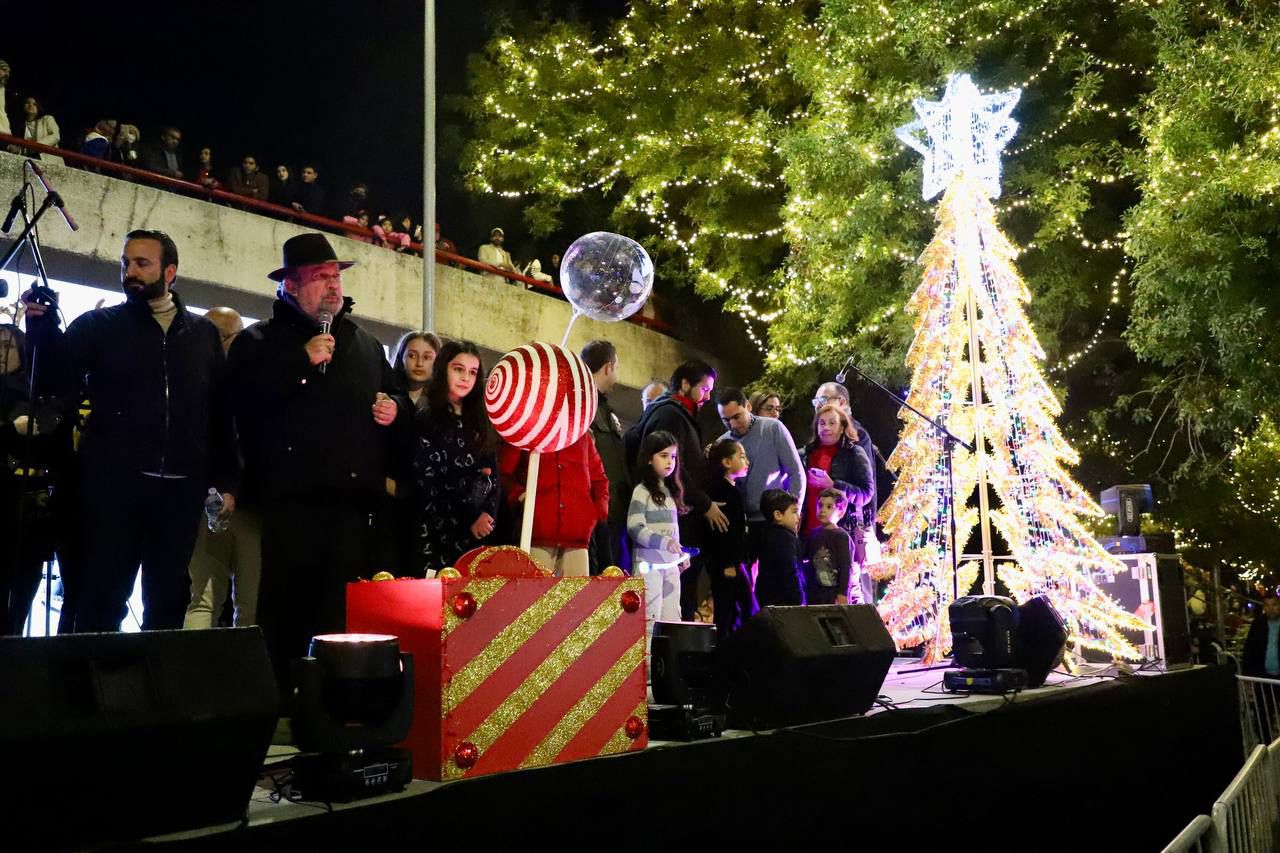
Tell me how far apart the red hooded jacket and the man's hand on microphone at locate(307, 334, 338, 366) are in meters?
1.26

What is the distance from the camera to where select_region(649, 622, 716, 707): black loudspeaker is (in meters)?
3.50

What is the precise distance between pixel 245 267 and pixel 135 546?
9335mm

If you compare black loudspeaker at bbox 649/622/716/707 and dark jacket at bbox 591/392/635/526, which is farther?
dark jacket at bbox 591/392/635/526

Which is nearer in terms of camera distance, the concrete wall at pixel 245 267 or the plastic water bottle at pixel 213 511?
the plastic water bottle at pixel 213 511

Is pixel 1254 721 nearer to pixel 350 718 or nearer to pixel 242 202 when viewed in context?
pixel 350 718

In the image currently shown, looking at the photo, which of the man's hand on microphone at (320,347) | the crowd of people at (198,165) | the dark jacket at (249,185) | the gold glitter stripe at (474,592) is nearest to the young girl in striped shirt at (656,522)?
the man's hand on microphone at (320,347)

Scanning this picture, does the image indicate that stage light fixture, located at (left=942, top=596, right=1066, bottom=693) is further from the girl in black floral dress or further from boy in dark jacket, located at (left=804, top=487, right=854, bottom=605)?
the girl in black floral dress

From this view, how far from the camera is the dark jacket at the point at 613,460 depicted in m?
5.64

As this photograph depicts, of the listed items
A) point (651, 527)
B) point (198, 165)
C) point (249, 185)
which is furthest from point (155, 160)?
point (651, 527)

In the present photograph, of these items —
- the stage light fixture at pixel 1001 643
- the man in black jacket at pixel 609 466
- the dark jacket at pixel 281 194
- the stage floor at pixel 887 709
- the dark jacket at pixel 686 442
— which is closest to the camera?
the stage floor at pixel 887 709

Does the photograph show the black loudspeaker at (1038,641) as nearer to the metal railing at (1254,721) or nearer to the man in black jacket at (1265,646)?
the metal railing at (1254,721)

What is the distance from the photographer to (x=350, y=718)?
8.36 feet

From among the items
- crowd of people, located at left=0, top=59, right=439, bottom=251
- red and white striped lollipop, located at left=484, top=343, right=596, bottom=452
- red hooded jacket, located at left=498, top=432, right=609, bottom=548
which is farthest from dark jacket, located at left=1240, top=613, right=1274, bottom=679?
crowd of people, located at left=0, top=59, right=439, bottom=251

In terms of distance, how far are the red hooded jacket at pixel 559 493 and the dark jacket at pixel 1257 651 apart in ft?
24.0
